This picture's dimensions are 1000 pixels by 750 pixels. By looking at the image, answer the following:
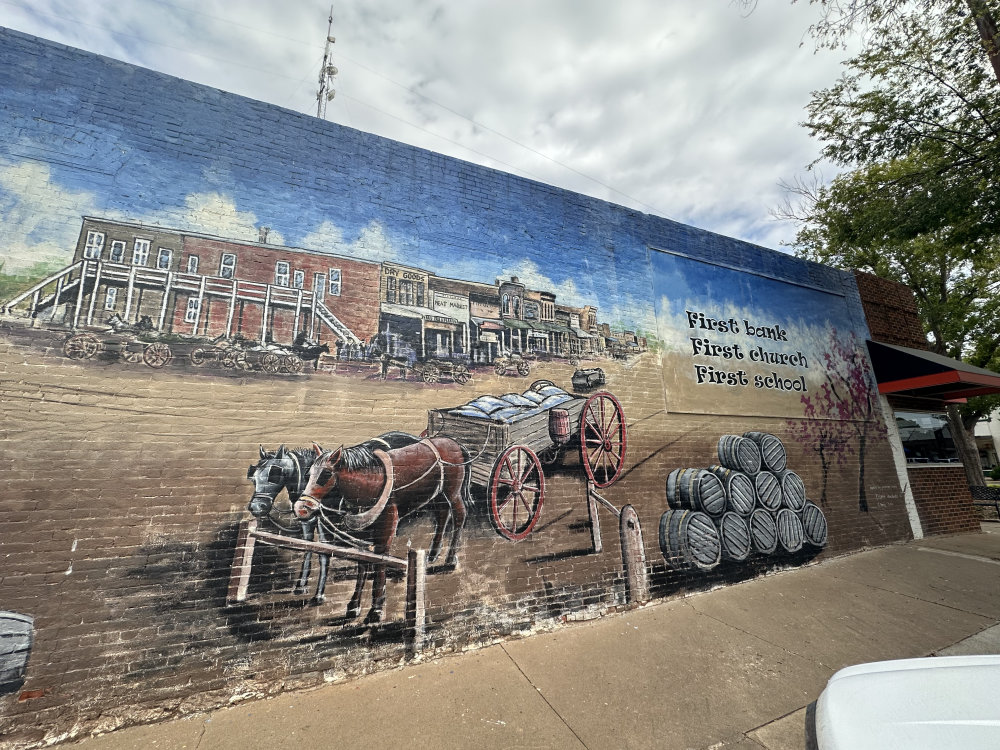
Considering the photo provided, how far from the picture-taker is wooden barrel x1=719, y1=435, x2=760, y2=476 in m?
6.55

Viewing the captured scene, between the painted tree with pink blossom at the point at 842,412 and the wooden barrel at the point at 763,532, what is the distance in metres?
1.59

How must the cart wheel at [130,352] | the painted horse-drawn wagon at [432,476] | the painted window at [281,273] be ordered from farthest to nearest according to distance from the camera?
the painted window at [281,273]
the painted horse-drawn wagon at [432,476]
the cart wheel at [130,352]

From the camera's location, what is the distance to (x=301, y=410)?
4.14m

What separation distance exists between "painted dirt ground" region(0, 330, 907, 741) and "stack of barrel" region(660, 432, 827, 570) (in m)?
2.38

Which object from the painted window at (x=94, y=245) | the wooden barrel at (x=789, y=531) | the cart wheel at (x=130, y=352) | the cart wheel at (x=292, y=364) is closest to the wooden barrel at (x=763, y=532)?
the wooden barrel at (x=789, y=531)

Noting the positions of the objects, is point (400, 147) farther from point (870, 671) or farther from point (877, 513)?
point (877, 513)

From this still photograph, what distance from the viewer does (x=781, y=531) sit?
6668 mm

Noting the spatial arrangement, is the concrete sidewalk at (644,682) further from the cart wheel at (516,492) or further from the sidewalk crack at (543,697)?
the cart wheel at (516,492)

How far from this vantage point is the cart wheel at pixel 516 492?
4.81 metres

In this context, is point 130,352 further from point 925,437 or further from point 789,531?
point 925,437

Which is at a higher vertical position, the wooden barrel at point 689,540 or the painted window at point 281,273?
the painted window at point 281,273

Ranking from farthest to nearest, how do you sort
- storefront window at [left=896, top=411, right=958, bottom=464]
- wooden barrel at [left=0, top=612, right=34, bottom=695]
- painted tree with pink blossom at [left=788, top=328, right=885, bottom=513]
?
storefront window at [left=896, top=411, right=958, bottom=464] < painted tree with pink blossom at [left=788, top=328, right=885, bottom=513] < wooden barrel at [left=0, top=612, right=34, bottom=695]

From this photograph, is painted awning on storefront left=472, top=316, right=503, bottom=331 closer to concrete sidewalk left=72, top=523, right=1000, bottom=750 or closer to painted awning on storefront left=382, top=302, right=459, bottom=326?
painted awning on storefront left=382, top=302, right=459, bottom=326

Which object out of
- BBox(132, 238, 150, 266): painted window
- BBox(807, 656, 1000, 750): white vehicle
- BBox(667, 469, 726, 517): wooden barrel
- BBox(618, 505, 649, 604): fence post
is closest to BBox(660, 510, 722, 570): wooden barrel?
BBox(667, 469, 726, 517): wooden barrel
